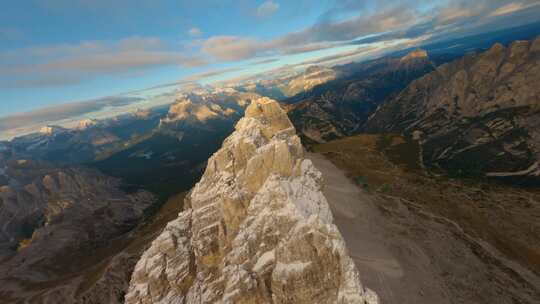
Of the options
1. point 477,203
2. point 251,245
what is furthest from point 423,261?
point 251,245

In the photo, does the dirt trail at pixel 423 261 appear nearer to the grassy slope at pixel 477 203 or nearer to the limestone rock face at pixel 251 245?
the grassy slope at pixel 477 203

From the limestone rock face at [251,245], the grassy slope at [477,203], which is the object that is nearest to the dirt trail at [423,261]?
the grassy slope at [477,203]

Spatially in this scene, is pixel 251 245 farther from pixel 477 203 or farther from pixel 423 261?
pixel 477 203

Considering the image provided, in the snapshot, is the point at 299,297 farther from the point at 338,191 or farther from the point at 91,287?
the point at 91,287

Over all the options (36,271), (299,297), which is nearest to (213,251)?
(299,297)

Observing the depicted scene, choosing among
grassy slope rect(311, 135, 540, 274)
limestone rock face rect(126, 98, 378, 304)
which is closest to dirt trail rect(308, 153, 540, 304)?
grassy slope rect(311, 135, 540, 274)

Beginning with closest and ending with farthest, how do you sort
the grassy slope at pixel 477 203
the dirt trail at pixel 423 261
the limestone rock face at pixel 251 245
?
the limestone rock face at pixel 251 245 < the dirt trail at pixel 423 261 < the grassy slope at pixel 477 203

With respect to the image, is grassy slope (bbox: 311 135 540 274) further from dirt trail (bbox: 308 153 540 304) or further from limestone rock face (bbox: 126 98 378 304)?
limestone rock face (bbox: 126 98 378 304)
